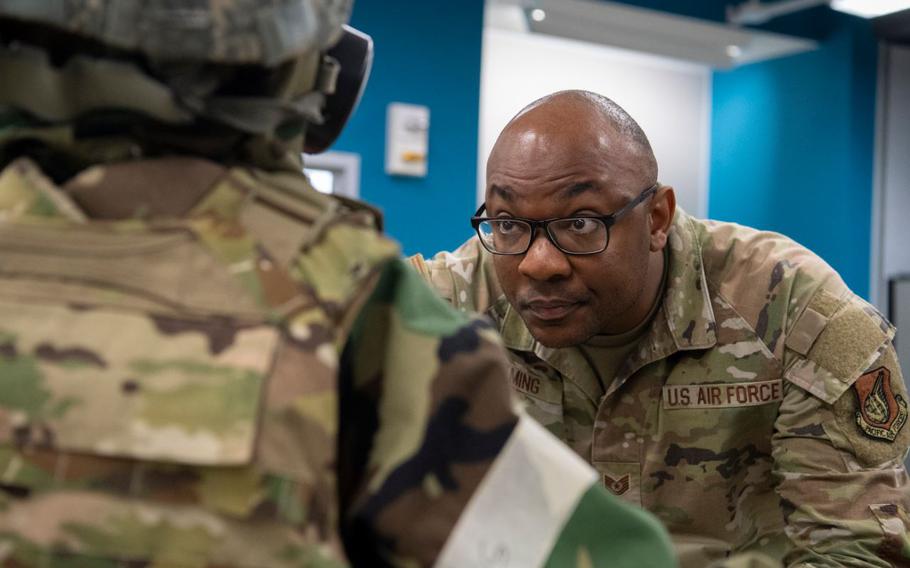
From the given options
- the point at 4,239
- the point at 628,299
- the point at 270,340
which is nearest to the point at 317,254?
the point at 270,340

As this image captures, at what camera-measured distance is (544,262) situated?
141cm

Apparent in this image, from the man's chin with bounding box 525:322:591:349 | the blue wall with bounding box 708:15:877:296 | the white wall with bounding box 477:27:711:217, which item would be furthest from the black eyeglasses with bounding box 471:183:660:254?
the blue wall with bounding box 708:15:877:296

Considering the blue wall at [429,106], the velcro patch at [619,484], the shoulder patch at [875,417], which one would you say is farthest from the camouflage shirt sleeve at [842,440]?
the blue wall at [429,106]

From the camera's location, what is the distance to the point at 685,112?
4746 millimetres

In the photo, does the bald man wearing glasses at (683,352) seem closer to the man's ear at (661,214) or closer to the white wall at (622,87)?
the man's ear at (661,214)

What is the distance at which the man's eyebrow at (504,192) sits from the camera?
4.77ft

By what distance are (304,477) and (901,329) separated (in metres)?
3.94

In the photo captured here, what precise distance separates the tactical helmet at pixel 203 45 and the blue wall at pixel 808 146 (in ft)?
12.9

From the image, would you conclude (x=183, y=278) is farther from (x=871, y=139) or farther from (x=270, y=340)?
(x=871, y=139)

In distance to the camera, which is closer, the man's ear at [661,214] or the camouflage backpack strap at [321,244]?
the camouflage backpack strap at [321,244]

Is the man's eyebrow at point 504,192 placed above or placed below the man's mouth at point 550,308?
above

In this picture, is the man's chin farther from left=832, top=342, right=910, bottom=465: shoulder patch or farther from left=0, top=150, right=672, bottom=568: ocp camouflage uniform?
left=0, top=150, right=672, bottom=568: ocp camouflage uniform

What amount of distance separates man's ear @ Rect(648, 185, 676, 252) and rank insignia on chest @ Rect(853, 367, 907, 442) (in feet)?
1.13

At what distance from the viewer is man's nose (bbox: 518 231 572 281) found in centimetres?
141
